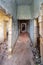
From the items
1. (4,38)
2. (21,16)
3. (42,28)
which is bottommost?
(4,38)

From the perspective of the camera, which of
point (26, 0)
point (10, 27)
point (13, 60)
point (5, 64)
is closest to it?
point (5, 64)

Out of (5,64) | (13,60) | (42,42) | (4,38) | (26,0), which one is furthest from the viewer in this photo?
(4,38)

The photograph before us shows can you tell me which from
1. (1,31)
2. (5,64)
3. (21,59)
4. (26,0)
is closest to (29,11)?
(26,0)

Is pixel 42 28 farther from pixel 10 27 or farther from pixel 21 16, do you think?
pixel 21 16

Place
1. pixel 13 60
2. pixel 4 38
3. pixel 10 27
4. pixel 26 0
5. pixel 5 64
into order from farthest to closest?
1. pixel 4 38
2. pixel 26 0
3. pixel 10 27
4. pixel 13 60
5. pixel 5 64

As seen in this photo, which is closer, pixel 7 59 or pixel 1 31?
pixel 7 59

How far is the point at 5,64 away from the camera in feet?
18.3

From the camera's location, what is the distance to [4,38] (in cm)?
904

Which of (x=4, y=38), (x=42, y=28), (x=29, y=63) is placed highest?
(x=42, y=28)

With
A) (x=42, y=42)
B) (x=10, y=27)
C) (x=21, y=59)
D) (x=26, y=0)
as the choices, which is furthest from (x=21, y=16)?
(x=42, y=42)

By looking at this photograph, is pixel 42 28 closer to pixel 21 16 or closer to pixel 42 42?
pixel 42 42

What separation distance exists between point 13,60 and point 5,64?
0.63 m

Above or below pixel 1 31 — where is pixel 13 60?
below

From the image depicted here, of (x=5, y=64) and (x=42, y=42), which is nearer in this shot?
(x=42, y=42)
